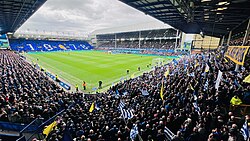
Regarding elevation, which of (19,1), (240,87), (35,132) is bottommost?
(35,132)

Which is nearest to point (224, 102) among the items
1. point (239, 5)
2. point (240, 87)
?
point (240, 87)

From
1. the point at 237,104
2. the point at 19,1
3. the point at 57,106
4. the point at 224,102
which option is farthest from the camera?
the point at 19,1

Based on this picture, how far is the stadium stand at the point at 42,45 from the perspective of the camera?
68.8 m

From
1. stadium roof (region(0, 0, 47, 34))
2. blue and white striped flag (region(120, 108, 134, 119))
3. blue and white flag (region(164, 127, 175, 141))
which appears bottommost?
blue and white striped flag (region(120, 108, 134, 119))

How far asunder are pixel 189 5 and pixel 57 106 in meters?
12.6

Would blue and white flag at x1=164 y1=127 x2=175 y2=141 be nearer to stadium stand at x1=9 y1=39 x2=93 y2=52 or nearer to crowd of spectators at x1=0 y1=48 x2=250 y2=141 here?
crowd of spectators at x1=0 y1=48 x2=250 y2=141

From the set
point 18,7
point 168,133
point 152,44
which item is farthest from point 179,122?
point 152,44

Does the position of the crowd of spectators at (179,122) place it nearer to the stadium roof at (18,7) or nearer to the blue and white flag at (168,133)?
the blue and white flag at (168,133)

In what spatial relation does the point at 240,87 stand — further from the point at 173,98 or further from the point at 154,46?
the point at 154,46

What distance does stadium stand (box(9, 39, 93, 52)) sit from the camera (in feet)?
226

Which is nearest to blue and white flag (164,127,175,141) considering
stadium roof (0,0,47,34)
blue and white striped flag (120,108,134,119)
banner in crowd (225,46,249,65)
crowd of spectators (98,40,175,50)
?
blue and white striped flag (120,108,134,119)

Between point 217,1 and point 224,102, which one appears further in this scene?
point 217,1

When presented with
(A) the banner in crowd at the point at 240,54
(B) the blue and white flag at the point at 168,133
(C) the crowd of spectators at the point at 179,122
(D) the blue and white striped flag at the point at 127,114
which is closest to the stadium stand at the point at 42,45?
(D) the blue and white striped flag at the point at 127,114

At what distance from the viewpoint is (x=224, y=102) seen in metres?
7.51
